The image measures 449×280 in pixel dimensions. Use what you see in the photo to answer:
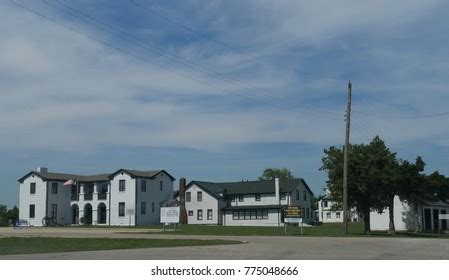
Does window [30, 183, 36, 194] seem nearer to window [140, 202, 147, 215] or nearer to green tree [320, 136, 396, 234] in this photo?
window [140, 202, 147, 215]

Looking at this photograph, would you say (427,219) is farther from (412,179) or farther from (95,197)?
(95,197)

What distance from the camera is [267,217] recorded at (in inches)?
3098

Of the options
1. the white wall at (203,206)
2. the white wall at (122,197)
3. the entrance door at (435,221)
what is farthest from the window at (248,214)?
the entrance door at (435,221)

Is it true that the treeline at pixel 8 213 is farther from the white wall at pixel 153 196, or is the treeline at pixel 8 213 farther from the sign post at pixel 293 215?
the sign post at pixel 293 215

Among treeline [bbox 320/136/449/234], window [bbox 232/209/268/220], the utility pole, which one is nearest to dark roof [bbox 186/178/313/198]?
window [bbox 232/209/268/220]

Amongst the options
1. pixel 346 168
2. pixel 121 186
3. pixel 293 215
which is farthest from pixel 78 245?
pixel 121 186

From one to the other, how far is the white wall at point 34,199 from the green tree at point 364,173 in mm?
45088

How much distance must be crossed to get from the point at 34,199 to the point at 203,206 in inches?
875

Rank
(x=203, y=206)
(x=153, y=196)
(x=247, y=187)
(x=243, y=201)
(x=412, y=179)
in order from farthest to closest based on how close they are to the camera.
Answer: (x=247, y=187)
(x=243, y=201)
(x=203, y=206)
(x=153, y=196)
(x=412, y=179)

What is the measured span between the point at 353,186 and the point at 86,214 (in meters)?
45.5

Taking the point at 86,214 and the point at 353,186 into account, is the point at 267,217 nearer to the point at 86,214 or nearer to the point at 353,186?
the point at 86,214

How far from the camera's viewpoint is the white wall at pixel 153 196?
2992 inches

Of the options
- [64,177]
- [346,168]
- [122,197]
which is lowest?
[122,197]

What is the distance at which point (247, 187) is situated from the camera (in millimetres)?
84562
